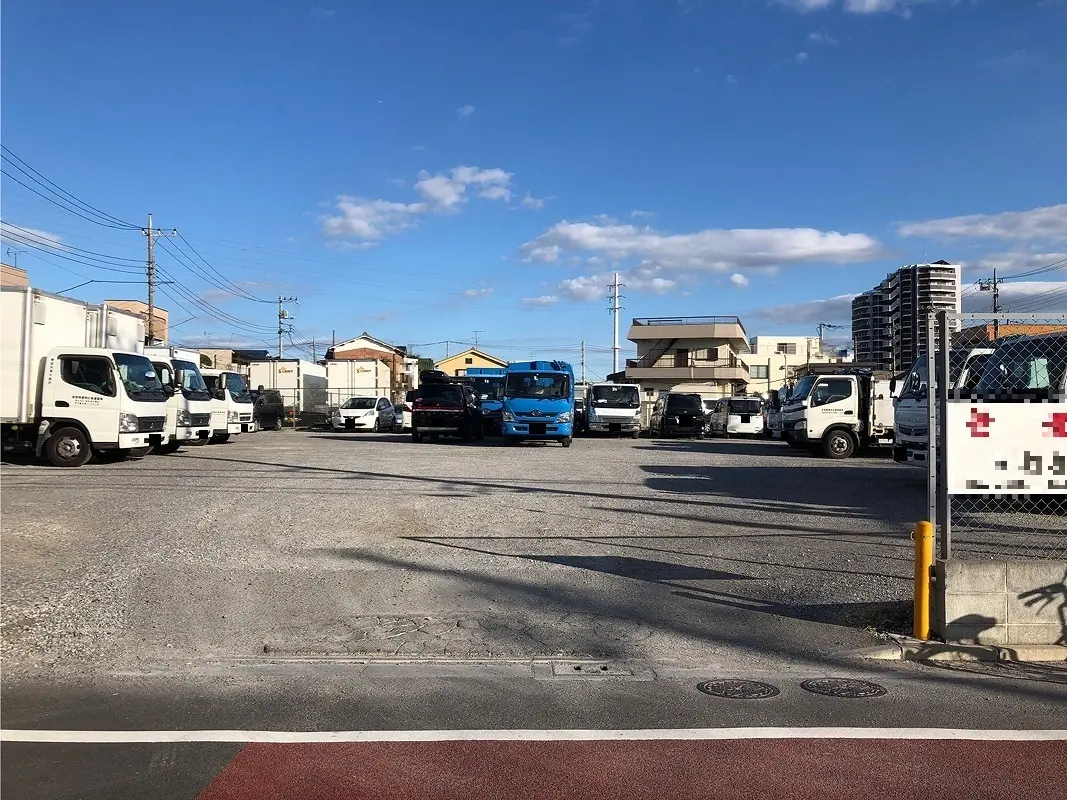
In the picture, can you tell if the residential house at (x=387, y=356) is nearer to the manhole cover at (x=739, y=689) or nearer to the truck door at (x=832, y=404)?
the truck door at (x=832, y=404)

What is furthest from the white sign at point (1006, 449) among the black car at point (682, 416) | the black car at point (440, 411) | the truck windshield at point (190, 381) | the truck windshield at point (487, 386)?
the truck windshield at point (487, 386)

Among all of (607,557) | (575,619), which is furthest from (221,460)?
(575,619)

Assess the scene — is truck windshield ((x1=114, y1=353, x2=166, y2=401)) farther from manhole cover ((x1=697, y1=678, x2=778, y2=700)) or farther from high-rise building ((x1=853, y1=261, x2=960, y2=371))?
high-rise building ((x1=853, y1=261, x2=960, y2=371))

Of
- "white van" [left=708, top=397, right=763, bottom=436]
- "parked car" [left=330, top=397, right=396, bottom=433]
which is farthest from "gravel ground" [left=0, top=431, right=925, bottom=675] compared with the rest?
"parked car" [left=330, top=397, right=396, bottom=433]

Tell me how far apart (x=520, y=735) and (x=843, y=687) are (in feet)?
8.00

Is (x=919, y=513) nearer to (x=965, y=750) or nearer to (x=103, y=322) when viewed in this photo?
(x=965, y=750)

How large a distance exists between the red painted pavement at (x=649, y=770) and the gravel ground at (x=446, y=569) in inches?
74.5

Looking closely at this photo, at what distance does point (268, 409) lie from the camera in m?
37.3

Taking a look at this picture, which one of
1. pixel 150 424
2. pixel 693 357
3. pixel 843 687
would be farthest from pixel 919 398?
pixel 693 357

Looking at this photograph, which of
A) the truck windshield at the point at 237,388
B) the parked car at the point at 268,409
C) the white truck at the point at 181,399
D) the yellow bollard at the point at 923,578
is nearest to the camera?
the yellow bollard at the point at 923,578

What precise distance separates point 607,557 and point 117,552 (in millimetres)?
5460

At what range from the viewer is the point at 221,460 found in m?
20.7

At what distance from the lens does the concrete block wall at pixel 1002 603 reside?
6.85 meters

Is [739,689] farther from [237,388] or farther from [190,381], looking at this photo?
[237,388]
